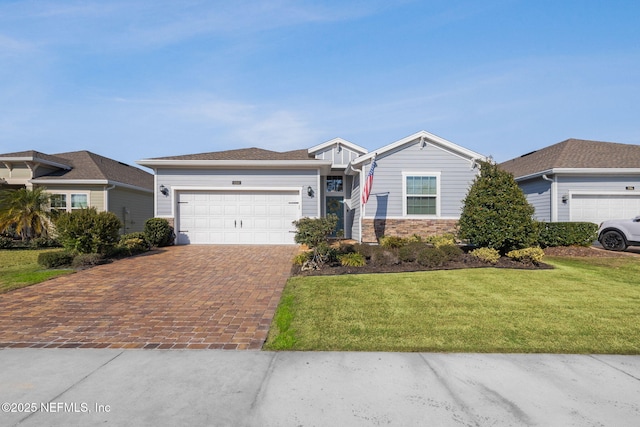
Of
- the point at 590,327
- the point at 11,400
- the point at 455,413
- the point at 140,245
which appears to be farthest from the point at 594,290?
the point at 140,245

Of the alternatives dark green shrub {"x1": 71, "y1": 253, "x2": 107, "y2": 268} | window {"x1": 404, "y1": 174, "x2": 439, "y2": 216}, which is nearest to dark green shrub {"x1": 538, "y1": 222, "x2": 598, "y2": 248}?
window {"x1": 404, "y1": 174, "x2": 439, "y2": 216}

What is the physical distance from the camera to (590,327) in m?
4.80

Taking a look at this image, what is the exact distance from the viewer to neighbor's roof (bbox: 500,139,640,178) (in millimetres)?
14883

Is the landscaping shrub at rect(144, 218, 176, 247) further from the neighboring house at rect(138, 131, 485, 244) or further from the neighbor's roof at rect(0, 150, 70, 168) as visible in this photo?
the neighbor's roof at rect(0, 150, 70, 168)

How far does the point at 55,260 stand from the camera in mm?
9125

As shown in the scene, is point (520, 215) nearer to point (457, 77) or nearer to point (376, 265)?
point (376, 265)

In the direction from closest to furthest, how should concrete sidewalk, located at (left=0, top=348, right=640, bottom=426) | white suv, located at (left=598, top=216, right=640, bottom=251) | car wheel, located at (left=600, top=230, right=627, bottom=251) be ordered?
concrete sidewalk, located at (left=0, top=348, right=640, bottom=426), white suv, located at (left=598, top=216, right=640, bottom=251), car wheel, located at (left=600, top=230, right=627, bottom=251)

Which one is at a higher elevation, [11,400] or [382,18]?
[382,18]

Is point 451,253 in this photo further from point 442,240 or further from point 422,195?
point 422,195

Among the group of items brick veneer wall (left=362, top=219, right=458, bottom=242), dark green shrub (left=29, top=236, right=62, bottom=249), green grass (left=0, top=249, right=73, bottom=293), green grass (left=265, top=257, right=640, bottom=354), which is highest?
brick veneer wall (left=362, top=219, right=458, bottom=242)

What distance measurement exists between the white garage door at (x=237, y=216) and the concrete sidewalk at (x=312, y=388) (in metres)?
10.6

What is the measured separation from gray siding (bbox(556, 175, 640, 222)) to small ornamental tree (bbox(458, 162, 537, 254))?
6.38 m

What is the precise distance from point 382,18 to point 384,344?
33.7ft

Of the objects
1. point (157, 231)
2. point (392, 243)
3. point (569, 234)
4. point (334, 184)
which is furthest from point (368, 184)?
point (157, 231)
